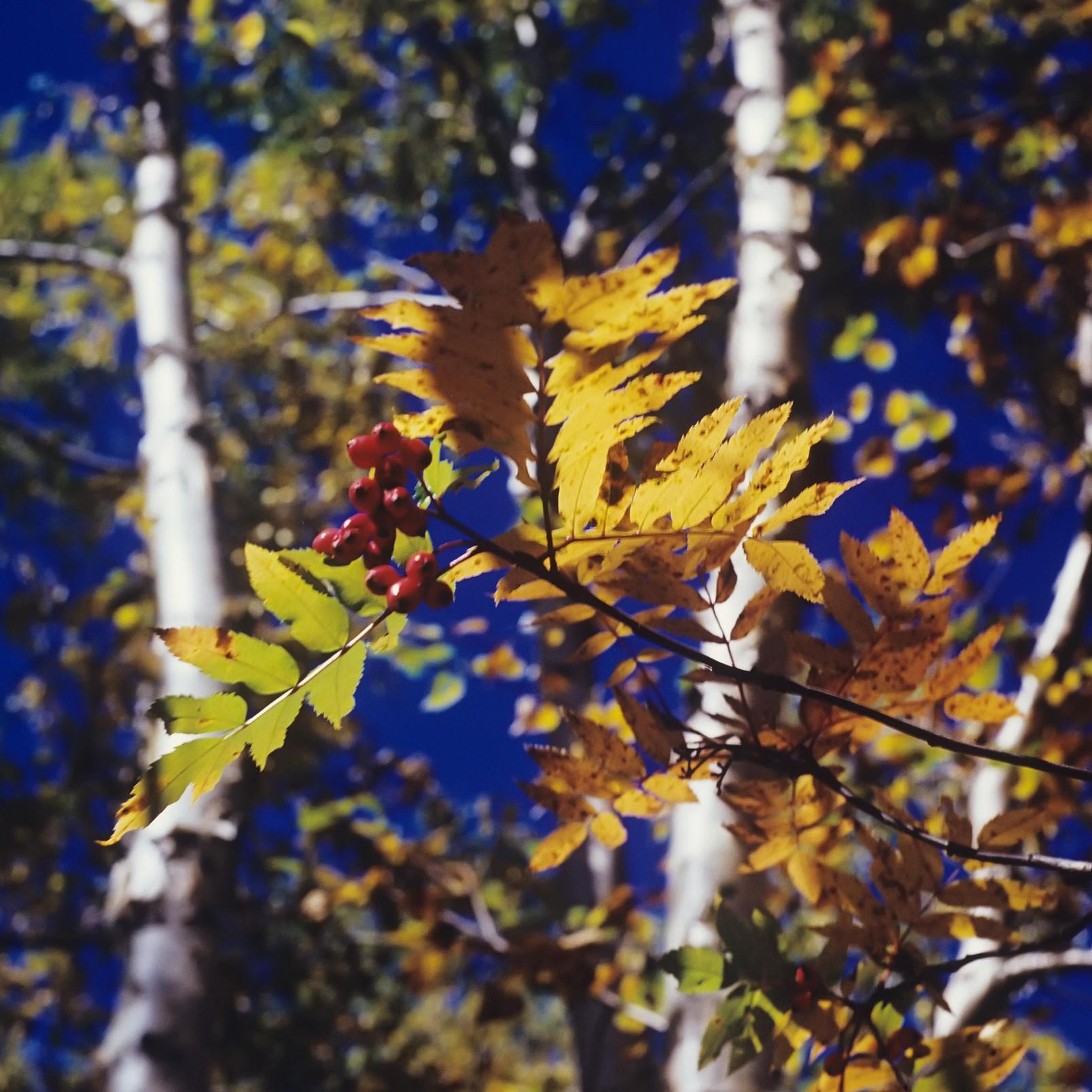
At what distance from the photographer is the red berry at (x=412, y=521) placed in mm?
655

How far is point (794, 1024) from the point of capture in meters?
0.99

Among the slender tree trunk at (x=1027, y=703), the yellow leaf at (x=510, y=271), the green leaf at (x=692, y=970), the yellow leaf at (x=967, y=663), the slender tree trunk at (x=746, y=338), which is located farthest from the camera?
the slender tree trunk at (x=1027, y=703)

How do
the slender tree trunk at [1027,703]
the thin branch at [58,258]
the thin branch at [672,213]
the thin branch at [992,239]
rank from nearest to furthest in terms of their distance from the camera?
the slender tree trunk at [1027,703] < the thin branch at [992,239] < the thin branch at [58,258] < the thin branch at [672,213]

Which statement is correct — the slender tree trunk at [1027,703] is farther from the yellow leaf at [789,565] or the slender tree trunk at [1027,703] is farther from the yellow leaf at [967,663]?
the yellow leaf at [789,565]

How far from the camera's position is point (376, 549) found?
67cm

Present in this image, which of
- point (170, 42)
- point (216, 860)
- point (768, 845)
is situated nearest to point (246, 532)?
point (170, 42)

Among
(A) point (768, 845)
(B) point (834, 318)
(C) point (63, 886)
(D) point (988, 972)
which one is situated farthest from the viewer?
(B) point (834, 318)

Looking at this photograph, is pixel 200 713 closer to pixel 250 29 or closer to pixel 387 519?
pixel 387 519

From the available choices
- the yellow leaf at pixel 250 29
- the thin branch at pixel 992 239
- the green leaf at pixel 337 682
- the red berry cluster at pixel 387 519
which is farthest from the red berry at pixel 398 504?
the yellow leaf at pixel 250 29

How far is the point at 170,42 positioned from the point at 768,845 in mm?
4089

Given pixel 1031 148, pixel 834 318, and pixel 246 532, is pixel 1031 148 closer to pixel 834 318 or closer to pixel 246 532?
pixel 834 318

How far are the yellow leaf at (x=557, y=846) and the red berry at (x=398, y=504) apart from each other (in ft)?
1.74

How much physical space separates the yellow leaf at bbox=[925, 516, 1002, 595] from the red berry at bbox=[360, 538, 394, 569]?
45cm

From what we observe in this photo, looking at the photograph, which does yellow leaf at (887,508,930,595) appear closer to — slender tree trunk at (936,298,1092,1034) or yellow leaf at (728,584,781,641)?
yellow leaf at (728,584,781,641)
